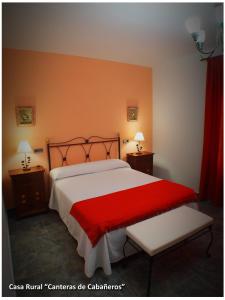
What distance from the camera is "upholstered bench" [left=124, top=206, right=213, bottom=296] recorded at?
1.60 m

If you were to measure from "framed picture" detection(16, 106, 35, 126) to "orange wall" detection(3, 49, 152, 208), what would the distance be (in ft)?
0.22

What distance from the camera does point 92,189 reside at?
2523mm

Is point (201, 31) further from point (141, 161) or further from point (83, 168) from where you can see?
point (141, 161)

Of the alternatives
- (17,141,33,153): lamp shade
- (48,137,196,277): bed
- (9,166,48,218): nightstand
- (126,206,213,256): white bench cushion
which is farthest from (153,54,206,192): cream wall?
(17,141,33,153): lamp shade

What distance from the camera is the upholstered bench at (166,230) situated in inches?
63.2

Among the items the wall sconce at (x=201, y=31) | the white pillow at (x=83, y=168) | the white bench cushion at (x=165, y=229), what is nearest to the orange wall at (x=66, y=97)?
the white pillow at (x=83, y=168)

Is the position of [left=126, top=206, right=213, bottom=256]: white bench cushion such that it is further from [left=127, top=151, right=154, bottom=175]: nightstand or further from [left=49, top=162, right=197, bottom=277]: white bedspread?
[left=127, top=151, right=154, bottom=175]: nightstand

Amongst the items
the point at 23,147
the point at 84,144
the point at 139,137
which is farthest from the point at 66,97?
the point at 139,137

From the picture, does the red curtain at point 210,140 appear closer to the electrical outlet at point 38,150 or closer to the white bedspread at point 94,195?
the white bedspread at point 94,195

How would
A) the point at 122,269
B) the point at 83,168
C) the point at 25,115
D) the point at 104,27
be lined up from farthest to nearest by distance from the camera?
the point at 83,168 < the point at 25,115 < the point at 104,27 < the point at 122,269

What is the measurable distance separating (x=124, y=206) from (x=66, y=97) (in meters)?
2.23

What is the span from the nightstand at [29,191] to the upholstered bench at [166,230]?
1748 millimetres

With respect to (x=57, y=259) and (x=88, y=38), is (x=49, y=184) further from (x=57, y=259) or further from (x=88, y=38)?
(x=88, y=38)

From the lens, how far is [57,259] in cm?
208
